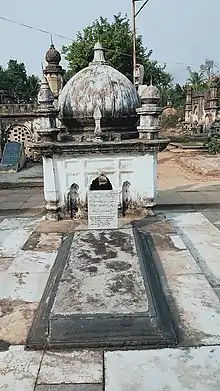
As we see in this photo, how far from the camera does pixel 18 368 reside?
3.30 meters

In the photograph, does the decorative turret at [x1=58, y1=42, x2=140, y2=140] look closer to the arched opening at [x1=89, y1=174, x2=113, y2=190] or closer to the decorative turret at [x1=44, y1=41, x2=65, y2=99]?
the arched opening at [x1=89, y1=174, x2=113, y2=190]

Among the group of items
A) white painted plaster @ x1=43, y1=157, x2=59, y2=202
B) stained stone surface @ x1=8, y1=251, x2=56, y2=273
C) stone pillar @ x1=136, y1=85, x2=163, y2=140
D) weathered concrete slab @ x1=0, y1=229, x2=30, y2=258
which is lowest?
weathered concrete slab @ x1=0, y1=229, x2=30, y2=258

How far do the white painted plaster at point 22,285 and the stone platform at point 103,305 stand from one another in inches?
7.2

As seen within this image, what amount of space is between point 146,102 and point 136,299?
4.25 m

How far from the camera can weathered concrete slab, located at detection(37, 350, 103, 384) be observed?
312 cm

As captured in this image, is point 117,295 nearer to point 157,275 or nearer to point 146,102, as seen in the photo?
point 157,275

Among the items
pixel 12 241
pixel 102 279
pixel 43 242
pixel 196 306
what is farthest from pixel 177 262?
pixel 12 241

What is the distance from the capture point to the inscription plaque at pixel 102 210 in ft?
20.8

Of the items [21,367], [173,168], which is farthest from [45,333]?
[173,168]

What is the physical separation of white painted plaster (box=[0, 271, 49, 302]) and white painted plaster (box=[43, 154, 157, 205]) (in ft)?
8.07

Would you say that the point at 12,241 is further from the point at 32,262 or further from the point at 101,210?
the point at 101,210

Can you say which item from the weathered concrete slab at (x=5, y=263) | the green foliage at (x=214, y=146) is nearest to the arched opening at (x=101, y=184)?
the weathered concrete slab at (x=5, y=263)

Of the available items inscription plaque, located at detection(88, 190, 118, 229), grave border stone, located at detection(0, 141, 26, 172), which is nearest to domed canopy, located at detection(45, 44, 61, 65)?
grave border stone, located at detection(0, 141, 26, 172)

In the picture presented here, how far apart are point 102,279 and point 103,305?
0.57 meters
